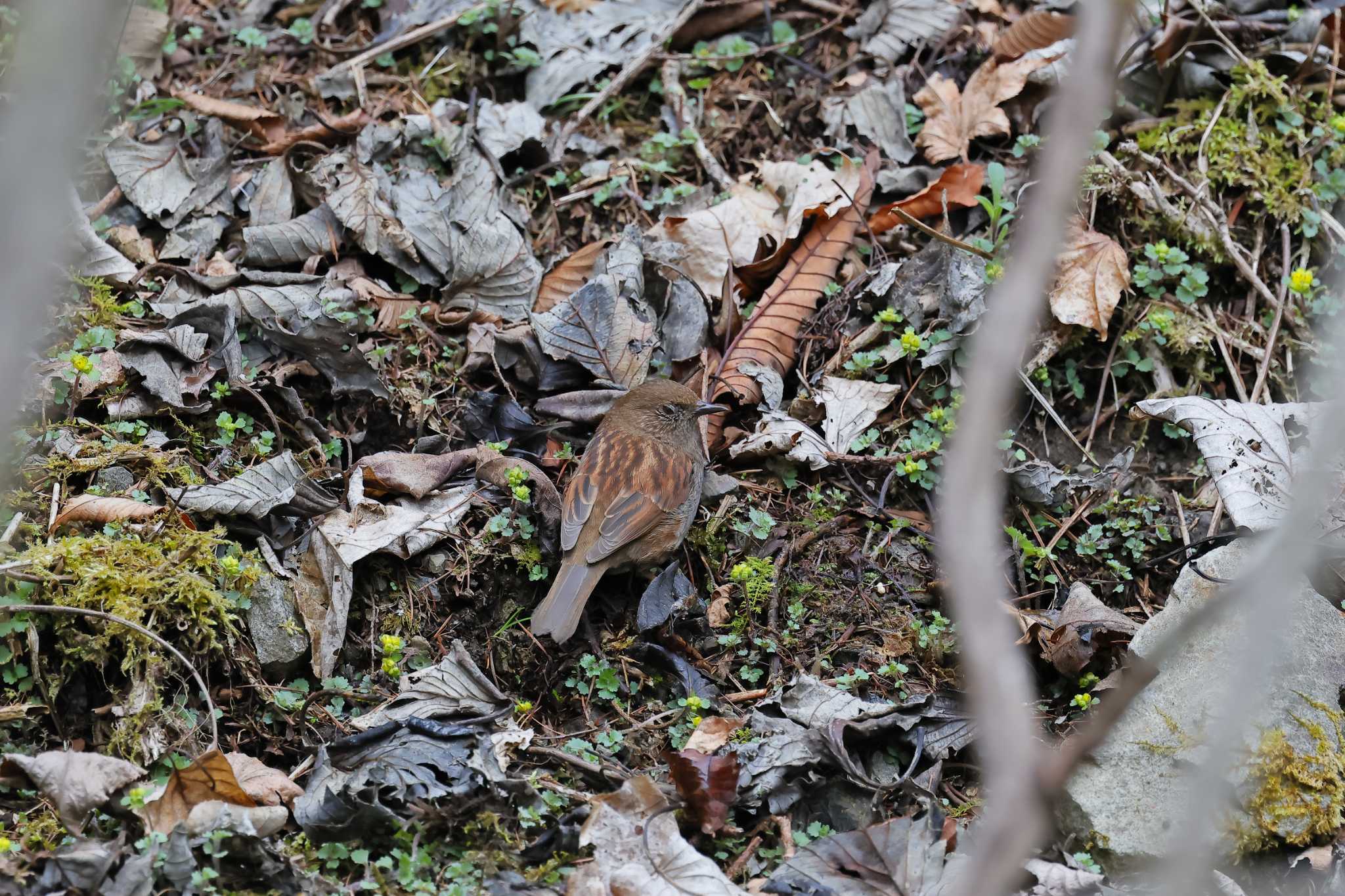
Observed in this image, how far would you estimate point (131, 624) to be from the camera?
3.62 meters

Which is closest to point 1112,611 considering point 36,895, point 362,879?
point 362,879

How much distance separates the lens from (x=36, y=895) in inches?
121

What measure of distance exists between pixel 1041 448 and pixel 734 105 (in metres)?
2.50

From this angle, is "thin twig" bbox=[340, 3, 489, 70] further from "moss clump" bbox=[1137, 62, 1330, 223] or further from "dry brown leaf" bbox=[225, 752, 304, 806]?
"dry brown leaf" bbox=[225, 752, 304, 806]

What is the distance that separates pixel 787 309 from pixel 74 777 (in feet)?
11.5

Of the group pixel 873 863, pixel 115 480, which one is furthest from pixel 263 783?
pixel 873 863

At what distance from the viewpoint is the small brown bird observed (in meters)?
4.35

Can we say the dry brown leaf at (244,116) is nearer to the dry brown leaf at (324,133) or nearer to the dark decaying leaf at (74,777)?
the dry brown leaf at (324,133)

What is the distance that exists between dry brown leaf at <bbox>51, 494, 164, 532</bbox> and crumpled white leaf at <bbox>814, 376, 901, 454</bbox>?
2.75m

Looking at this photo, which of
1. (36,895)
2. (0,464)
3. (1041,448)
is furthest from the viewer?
(1041,448)

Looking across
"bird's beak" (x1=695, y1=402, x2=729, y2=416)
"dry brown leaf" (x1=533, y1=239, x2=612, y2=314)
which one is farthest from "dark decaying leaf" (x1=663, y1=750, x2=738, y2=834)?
"dry brown leaf" (x1=533, y1=239, x2=612, y2=314)

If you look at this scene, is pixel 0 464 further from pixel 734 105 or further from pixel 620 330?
pixel 734 105

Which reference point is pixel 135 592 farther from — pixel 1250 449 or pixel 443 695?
pixel 1250 449

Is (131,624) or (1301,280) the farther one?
(1301,280)
